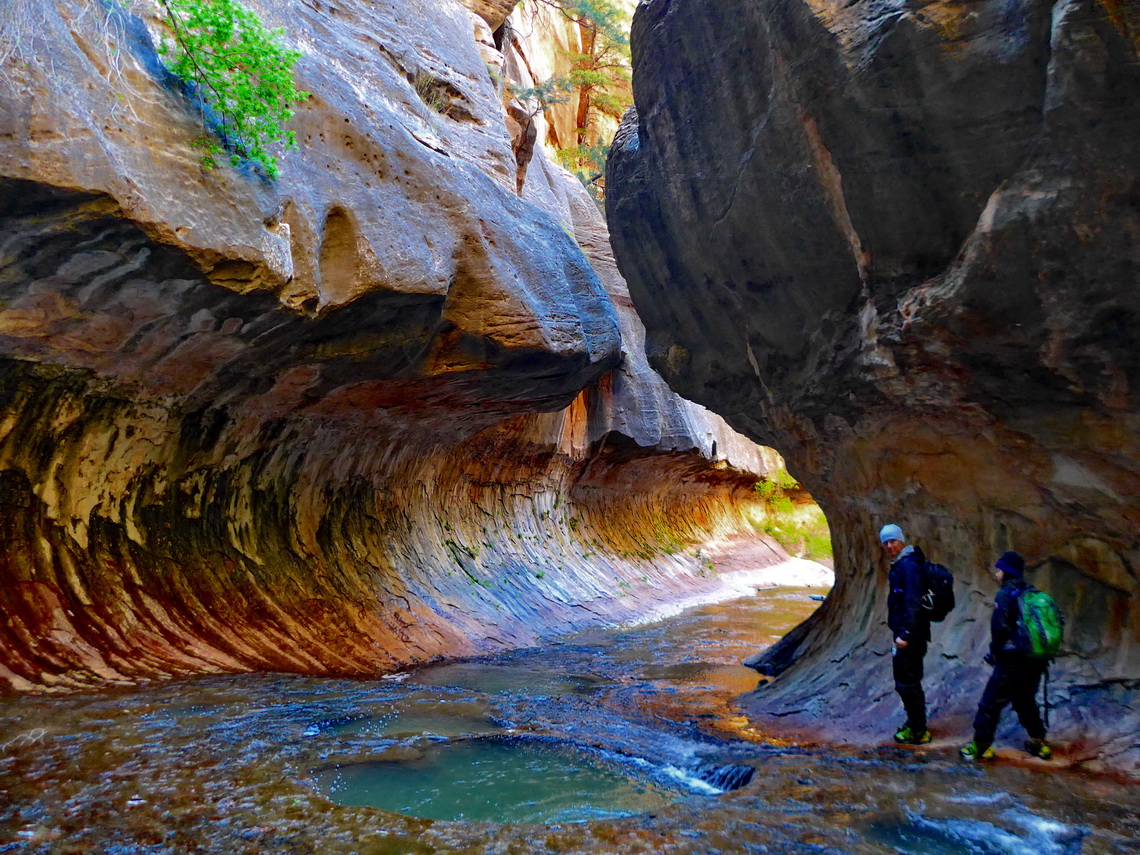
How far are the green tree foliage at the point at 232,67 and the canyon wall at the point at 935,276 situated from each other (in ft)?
11.5

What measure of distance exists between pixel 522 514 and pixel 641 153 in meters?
8.65

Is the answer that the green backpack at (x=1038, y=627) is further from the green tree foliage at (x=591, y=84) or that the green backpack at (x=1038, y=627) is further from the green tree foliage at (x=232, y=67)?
the green tree foliage at (x=591, y=84)

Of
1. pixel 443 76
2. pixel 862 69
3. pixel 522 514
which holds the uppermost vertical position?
pixel 443 76

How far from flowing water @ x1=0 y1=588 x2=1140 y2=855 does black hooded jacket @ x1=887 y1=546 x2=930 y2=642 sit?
0.80 m

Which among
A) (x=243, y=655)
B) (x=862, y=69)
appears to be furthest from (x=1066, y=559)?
(x=243, y=655)

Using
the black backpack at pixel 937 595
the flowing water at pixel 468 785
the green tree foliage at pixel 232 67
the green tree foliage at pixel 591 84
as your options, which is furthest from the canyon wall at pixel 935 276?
the green tree foliage at pixel 591 84

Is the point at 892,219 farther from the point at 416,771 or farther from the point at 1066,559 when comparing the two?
the point at 416,771

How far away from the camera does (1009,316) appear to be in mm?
4762

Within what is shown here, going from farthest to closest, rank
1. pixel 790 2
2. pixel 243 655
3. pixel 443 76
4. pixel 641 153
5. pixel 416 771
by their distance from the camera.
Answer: pixel 443 76 → pixel 641 153 → pixel 243 655 → pixel 790 2 → pixel 416 771

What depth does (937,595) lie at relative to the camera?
5180mm

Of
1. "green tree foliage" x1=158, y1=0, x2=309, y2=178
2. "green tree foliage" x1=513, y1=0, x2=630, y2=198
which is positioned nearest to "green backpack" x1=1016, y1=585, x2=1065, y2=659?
"green tree foliage" x1=158, y1=0, x2=309, y2=178

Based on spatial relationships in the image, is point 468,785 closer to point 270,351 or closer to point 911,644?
point 911,644

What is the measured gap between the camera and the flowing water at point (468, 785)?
3.22 metres

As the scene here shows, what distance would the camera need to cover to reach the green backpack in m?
4.33
